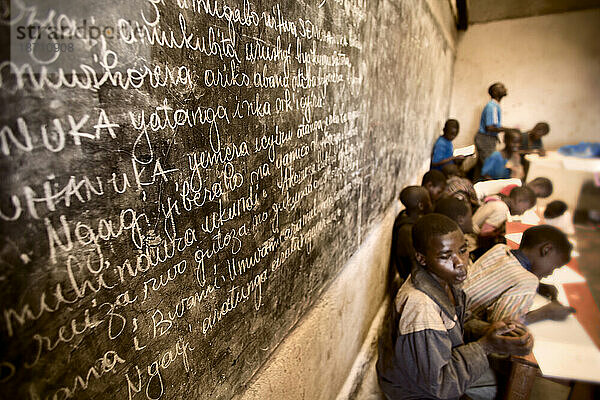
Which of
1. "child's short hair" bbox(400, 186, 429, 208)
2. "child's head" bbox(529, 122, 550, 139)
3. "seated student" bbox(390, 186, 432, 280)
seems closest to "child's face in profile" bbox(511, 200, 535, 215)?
"child's head" bbox(529, 122, 550, 139)

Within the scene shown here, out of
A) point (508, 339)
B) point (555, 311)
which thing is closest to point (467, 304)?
point (508, 339)

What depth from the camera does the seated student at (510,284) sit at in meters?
1.38

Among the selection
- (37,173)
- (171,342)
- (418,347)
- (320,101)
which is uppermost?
(320,101)

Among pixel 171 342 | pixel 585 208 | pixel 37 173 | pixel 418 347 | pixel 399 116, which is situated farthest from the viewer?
pixel 399 116

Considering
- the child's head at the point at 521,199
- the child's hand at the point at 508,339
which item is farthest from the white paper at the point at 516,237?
the child's hand at the point at 508,339

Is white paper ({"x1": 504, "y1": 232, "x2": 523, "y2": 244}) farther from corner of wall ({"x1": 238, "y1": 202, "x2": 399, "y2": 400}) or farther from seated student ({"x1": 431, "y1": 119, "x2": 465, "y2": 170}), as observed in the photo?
corner of wall ({"x1": 238, "y1": 202, "x2": 399, "y2": 400})

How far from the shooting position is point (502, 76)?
4.58 feet

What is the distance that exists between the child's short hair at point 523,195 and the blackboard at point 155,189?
90cm

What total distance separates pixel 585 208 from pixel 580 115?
1.16 ft

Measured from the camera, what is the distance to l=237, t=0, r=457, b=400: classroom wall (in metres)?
1.63

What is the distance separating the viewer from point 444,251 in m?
1.86

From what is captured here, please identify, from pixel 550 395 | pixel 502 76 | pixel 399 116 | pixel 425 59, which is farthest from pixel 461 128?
pixel 425 59

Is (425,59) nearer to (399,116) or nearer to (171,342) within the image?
(399,116)

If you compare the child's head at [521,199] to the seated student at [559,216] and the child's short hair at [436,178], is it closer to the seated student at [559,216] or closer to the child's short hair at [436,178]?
the seated student at [559,216]
